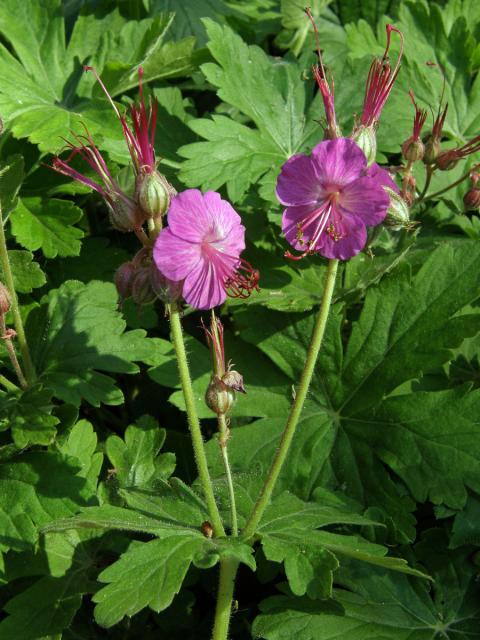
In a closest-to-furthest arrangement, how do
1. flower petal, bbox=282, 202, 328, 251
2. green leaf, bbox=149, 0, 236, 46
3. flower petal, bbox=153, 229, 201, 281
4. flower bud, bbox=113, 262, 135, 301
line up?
flower petal, bbox=153, 229, 201, 281 < flower bud, bbox=113, 262, 135, 301 < flower petal, bbox=282, 202, 328, 251 < green leaf, bbox=149, 0, 236, 46

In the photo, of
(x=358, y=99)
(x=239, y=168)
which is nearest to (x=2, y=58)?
(x=239, y=168)

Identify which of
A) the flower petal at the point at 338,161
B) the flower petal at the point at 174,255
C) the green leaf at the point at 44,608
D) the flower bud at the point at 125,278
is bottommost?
the green leaf at the point at 44,608

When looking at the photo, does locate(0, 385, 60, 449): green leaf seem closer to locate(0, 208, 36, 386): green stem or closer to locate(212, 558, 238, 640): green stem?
locate(0, 208, 36, 386): green stem

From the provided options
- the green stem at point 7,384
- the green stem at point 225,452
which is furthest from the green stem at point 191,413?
the green stem at point 7,384

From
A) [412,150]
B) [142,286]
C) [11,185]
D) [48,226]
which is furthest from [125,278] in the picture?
[412,150]

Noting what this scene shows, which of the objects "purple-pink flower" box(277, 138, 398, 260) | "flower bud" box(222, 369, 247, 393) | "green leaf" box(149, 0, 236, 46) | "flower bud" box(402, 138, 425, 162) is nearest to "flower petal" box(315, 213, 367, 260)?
"purple-pink flower" box(277, 138, 398, 260)

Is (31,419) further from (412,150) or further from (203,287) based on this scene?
(412,150)

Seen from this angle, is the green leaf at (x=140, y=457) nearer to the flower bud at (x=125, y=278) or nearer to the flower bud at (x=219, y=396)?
the flower bud at (x=219, y=396)
